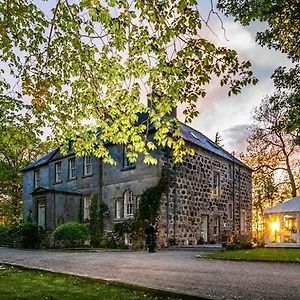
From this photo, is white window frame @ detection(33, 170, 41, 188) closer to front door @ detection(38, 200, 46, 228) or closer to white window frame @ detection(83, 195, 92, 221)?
front door @ detection(38, 200, 46, 228)

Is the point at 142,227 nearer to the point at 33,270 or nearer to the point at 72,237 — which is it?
the point at 72,237

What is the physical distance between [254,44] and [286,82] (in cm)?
187

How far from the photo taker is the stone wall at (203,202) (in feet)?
89.1

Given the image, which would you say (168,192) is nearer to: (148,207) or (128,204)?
(148,207)

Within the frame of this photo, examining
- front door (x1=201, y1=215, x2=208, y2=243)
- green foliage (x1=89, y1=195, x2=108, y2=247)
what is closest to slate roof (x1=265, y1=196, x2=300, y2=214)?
front door (x1=201, y1=215, x2=208, y2=243)

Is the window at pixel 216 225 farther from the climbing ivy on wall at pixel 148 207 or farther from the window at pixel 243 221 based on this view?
the climbing ivy on wall at pixel 148 207

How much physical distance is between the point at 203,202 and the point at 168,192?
14.2 ft

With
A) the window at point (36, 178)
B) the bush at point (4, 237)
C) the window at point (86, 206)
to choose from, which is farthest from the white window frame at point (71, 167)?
the bush at point (4, 237)

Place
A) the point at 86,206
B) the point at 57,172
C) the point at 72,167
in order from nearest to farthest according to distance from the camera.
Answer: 1. the point at 86,206
2. the point at 72,167
3. the point at 57,172

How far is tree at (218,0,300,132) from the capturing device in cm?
1249

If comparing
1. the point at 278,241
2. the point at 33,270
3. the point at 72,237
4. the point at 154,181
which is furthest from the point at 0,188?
the point at 33,270

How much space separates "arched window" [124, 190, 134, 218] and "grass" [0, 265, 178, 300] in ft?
52.1

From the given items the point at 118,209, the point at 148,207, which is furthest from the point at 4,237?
the point at 148,207

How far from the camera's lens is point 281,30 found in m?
14.1
